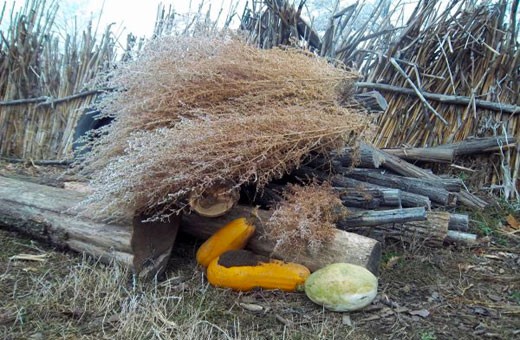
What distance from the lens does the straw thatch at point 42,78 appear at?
4270 millimetres

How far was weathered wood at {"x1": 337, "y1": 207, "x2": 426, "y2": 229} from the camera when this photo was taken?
205cm

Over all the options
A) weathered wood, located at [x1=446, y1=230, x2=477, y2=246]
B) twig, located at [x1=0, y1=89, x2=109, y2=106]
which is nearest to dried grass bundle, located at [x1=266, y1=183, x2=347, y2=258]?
weathered wood, located at [x1=446, y1=230, x2=477, y2=246]

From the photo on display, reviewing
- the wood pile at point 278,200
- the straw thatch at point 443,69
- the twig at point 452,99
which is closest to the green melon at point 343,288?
the wood pile at point 278,200

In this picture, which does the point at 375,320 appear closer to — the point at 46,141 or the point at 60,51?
the point at 46,141

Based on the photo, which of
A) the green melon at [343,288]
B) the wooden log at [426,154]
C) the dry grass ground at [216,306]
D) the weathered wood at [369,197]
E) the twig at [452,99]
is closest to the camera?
the dry grass ground at [216,306]

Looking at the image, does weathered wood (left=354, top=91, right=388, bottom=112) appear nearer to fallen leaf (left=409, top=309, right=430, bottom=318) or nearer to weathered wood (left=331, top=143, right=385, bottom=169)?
weathered wood (left=331, top=143, right=385, bottom=169)

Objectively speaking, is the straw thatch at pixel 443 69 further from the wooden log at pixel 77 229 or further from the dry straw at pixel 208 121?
the wooden log at pixel 77 229

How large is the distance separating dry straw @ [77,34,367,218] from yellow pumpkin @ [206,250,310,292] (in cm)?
35

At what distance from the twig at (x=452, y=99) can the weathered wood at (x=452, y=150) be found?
0.26 metres

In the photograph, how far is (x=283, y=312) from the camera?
1.72 metres

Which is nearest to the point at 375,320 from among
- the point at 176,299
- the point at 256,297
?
the point at 256,297

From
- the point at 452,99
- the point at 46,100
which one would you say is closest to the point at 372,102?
the point at 452,99

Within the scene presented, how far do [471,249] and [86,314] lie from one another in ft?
6.58

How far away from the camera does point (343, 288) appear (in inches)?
66.3
